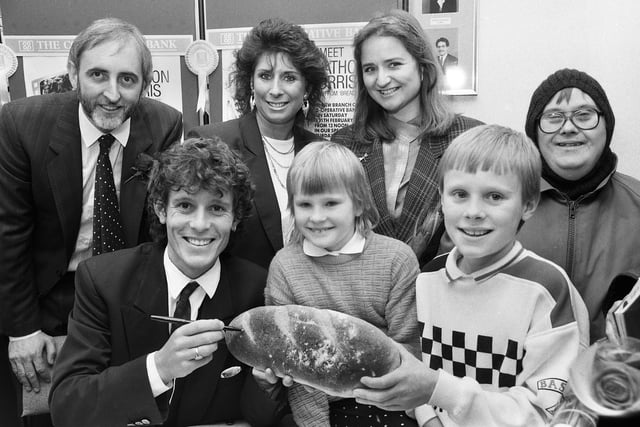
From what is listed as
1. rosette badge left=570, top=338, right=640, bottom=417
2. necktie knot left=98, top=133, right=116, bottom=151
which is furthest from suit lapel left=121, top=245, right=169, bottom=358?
rosette badge left=570, top=338, right=640, bottom=417

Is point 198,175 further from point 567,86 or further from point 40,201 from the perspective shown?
point 567,86

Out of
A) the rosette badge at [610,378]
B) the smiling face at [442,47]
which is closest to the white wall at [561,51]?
the smiling face at [442,47]

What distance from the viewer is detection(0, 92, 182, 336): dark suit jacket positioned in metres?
2.04

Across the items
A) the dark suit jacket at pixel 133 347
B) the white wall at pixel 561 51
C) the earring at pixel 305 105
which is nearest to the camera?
the dark suit jacket at pixel 133 347

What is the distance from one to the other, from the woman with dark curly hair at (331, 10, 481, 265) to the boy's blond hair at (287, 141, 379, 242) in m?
0.25

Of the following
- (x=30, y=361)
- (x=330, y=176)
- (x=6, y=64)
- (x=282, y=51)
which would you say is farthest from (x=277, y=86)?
(x=6, y=64)

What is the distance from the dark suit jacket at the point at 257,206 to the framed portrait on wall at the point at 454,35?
105 centimetres

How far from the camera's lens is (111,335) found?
1.67m

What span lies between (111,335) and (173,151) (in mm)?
563

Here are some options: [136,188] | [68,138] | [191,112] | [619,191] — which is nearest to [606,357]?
[619,191]

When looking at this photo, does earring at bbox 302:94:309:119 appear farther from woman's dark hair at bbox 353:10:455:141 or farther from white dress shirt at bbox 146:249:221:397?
white dress shirt at bbox 146:249:221:397

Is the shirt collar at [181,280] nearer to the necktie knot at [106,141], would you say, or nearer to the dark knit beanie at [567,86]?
the necktie knot at [106,141]

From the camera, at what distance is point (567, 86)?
1.80 meters

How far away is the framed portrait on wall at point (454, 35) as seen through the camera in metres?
2.74
